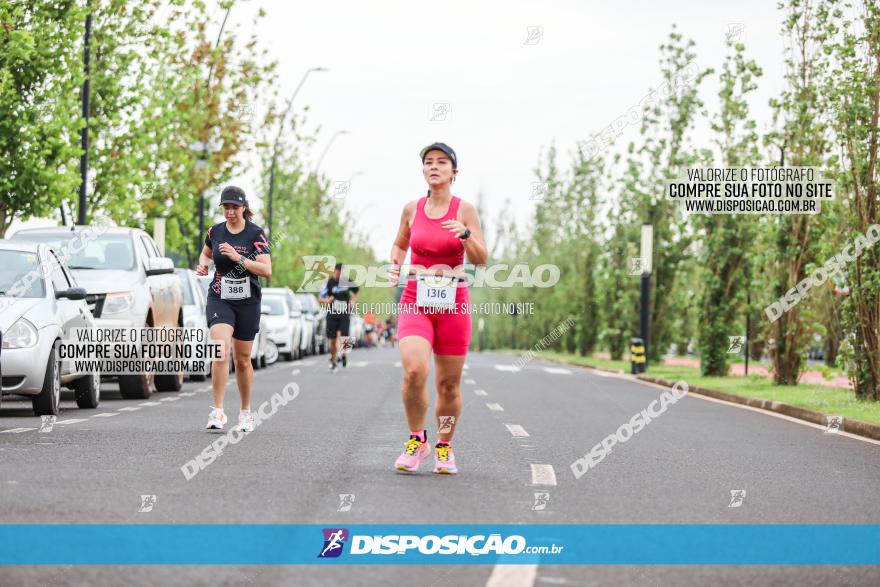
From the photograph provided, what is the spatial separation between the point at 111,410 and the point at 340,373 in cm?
1108

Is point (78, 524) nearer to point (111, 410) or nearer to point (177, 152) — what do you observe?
point (111, 410)

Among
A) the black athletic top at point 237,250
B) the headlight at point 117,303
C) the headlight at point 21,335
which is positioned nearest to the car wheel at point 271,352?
the headlight at point 117,303

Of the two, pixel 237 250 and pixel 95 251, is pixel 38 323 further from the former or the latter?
pixel 95 251

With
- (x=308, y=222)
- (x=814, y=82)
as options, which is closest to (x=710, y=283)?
(x=814, y=82)

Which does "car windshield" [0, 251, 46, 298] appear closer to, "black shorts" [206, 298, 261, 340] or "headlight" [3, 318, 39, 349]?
"headlight" [3, 318, 39, 349]

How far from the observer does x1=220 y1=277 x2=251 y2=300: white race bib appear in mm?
11641

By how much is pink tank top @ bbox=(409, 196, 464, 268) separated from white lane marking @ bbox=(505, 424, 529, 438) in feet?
12.1

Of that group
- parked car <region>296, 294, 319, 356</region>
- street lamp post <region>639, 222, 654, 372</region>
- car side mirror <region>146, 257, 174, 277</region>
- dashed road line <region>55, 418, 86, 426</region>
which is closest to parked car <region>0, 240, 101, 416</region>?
dashed road line <region>55, 418, 86, 426</region>

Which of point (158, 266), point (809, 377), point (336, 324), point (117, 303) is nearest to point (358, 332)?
point (809, 377)

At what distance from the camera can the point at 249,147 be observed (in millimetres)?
37688

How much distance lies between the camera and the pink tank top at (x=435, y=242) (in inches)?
342

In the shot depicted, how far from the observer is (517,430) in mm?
12672

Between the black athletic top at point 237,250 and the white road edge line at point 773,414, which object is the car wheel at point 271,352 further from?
the black athletic top at point 237,250

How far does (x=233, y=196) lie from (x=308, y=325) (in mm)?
27152
